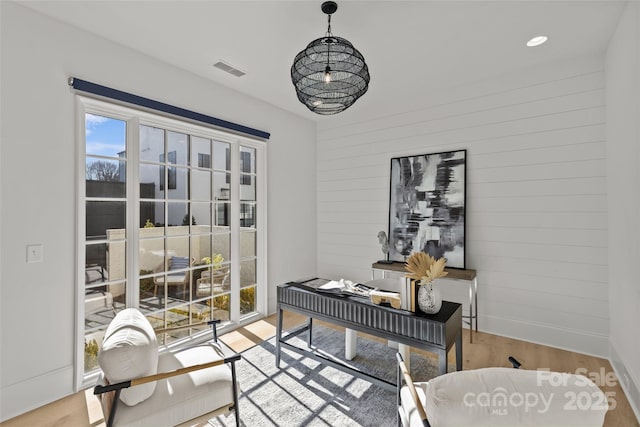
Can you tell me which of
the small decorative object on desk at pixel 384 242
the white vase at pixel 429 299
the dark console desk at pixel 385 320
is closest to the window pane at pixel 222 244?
the dark console desk at pixel 385 320

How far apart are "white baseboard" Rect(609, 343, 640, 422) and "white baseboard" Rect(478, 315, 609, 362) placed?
0.38 ft

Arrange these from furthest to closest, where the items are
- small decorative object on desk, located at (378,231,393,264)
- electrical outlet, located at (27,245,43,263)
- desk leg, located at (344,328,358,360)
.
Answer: small decorative object on desk, located at (378,231,393,264) → desk leg, located at (344,328,358,360) → electrical outlet, located at (27,245,43,263)

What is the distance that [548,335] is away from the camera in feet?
10.3

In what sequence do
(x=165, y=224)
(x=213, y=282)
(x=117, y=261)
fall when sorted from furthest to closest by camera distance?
(x=213, y=282) < (x=165, y=224) < (x=117, y=261)

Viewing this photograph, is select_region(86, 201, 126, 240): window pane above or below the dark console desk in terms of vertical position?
above

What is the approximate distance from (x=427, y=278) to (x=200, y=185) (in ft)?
8.38

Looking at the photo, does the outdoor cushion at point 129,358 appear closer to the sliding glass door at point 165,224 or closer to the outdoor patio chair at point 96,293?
the sliding glass door at point 165,224

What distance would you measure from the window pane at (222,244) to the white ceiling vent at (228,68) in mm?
1763

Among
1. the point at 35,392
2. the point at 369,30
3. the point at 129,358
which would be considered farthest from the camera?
the point at 369,30

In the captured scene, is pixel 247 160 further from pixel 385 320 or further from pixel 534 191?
pixel 534 191

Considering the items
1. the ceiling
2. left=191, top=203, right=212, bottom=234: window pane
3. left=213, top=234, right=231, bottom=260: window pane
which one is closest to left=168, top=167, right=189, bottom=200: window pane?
left=191, top=203, right=212, bottom=234: window pane

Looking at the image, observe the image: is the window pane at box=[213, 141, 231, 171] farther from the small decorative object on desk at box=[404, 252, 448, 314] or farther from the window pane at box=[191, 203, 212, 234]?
the small decorative object on desk at box=[404, 252, 448, 314]

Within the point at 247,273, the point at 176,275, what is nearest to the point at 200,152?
the point at 176,275

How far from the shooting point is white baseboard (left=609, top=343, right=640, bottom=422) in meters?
2.10
